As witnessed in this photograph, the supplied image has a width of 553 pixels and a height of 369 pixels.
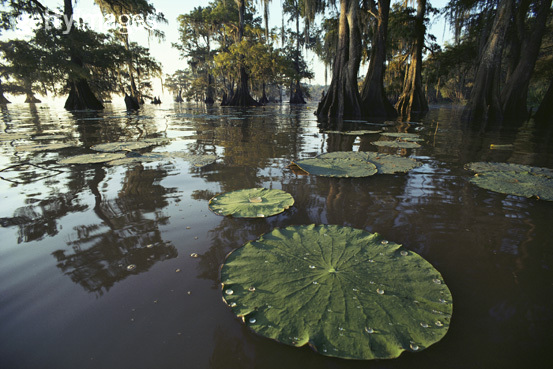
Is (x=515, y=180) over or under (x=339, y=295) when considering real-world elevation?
over

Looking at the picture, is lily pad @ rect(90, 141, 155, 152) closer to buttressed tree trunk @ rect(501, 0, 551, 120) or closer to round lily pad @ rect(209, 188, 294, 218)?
round lily pad @ rect(209, 188, 294, 218)

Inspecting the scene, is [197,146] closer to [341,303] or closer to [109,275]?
[109,275]

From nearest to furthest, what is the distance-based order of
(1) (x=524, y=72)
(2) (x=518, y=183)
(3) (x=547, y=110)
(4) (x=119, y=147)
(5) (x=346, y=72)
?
(2) (x=518, y=183), (4) (x=119, y=147), (3) (x=547, y=110), (1) (x=524, y=72), (5) (x=346, y=72)

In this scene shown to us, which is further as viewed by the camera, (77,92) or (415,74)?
(77,92)

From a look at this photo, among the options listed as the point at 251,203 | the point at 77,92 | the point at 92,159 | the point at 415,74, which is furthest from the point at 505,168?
the point at 77,92

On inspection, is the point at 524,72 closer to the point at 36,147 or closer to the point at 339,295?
the point at 339,295

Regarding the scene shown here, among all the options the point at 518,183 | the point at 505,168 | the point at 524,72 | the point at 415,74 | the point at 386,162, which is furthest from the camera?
the point at 415,74

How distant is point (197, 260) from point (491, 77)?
1054 cm

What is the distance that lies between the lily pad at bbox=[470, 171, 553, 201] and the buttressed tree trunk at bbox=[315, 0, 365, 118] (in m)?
8.22

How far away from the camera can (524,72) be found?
346 inches

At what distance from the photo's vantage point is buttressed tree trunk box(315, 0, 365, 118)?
9.72 m

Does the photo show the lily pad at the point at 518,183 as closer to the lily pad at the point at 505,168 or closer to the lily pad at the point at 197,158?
the lily pad at the point at 505,168

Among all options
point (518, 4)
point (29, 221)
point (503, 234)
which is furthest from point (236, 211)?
point (518, 4)

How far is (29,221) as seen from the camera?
1659mm
